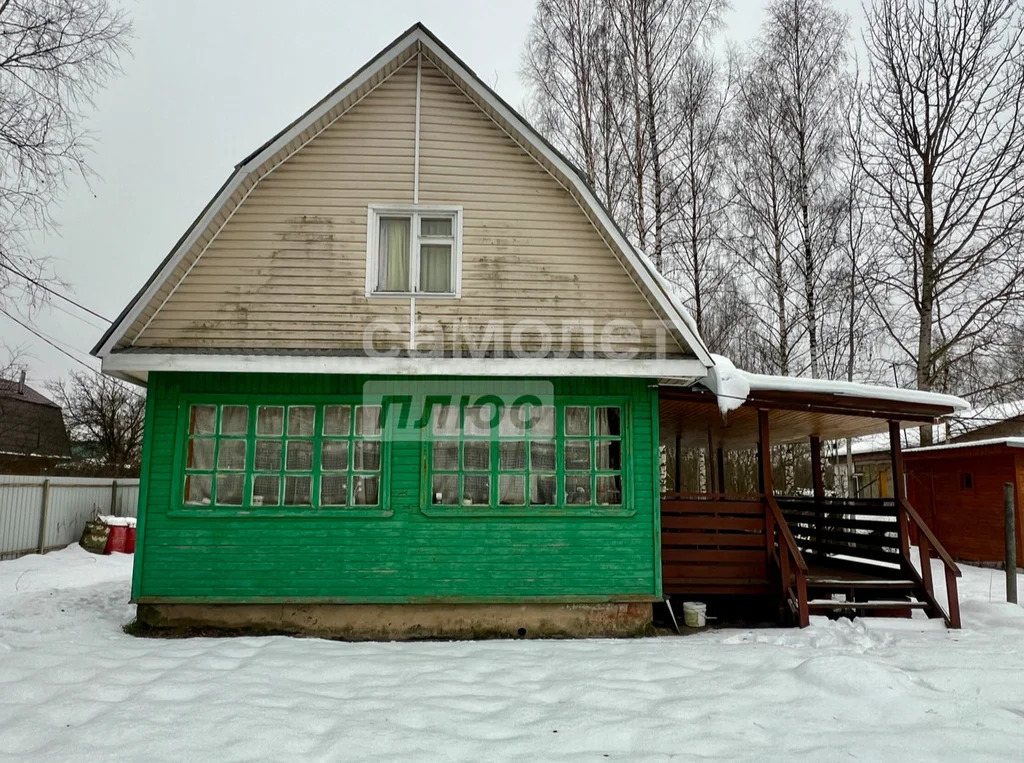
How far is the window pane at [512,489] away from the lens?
753 centimetres

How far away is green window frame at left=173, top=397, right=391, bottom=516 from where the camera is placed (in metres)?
7.40

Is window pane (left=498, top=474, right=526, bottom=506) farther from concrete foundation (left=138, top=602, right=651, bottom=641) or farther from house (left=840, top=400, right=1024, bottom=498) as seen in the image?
house (left=840, top=400, right=1024, bottom=498)

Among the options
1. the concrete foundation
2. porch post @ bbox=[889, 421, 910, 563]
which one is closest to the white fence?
the concrete foundation

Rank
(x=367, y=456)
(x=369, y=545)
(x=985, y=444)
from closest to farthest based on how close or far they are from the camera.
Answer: (x=369, y=545) → (x=367, y=456) → (x=985, y=444)

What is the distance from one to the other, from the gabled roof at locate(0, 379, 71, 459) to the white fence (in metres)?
17.1

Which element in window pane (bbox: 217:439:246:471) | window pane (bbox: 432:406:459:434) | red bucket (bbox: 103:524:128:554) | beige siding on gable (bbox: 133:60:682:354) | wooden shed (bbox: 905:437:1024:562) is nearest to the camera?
beige siding on gable (bbox: 133:60:682:354)

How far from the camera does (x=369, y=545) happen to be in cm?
729

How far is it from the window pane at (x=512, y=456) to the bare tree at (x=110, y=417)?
20045mm

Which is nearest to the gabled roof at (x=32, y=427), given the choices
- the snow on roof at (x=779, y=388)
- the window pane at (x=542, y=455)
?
the window pane at (x=542, y=455)

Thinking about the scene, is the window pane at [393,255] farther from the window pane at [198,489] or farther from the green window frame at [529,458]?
the window pane at [198,489]

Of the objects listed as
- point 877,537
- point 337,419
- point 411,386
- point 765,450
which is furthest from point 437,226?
point 877,537

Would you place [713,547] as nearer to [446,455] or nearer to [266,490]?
[446,455]

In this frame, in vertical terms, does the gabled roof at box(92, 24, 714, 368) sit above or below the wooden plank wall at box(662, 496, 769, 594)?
above

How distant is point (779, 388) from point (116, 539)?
13.5 meters
